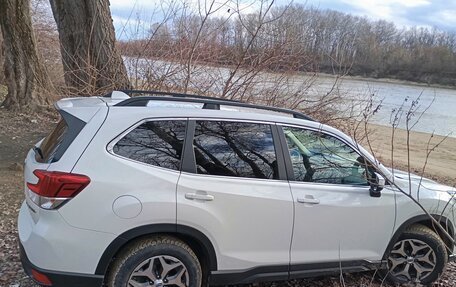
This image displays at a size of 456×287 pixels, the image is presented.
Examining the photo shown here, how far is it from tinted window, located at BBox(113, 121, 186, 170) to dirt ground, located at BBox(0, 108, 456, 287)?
60.2 inches

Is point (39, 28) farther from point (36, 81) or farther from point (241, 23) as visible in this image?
point (241, 23)

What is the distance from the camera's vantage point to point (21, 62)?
1019 centimetres

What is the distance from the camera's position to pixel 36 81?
1024 centimetres

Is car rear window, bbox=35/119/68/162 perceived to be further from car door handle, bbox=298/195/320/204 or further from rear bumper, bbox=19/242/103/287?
car door handle, bbox=298/195/320/204

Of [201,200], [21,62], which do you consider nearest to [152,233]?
[201,200]

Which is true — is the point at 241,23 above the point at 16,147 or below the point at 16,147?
above

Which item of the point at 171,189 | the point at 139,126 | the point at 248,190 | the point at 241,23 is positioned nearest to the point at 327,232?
the point at 248,190

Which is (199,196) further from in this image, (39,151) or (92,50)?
(92,50)

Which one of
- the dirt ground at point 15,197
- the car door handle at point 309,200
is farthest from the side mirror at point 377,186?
the dirt ground at point 15,197

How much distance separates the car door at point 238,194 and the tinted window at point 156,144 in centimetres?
10

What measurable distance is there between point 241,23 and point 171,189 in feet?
18.2

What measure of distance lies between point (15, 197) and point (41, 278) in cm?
305

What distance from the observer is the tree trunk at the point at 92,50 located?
8.48 metres

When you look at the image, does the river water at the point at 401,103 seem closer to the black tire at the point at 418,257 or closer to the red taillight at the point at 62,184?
the black tire at the point at 418,257
